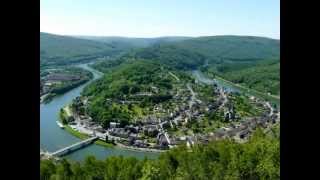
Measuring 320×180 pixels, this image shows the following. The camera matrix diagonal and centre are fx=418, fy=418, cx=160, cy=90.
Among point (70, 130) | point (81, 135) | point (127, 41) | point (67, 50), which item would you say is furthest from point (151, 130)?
point (127, 41)

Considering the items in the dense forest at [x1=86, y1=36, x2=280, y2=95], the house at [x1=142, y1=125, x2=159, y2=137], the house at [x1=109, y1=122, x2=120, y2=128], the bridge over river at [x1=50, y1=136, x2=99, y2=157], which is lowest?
the bridge over river at [x1=50, y1=136, x2=99, y2=157]

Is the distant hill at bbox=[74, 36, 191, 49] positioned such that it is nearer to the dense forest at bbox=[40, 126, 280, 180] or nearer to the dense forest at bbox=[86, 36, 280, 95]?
the dense forest at bbox=[86, 36, 280, 95]

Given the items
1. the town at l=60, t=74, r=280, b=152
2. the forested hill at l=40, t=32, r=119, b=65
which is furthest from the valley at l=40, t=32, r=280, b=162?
the forested hill at l=40, t=32, r=119, b=65

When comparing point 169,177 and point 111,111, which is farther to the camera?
point 111,111

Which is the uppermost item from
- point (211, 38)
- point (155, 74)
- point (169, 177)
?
point (211, 38)

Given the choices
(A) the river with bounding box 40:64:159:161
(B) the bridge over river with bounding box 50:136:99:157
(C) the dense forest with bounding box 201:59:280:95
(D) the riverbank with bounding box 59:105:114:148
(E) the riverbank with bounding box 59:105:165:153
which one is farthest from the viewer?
(C) the dense forest with bounding box 201:59:280:95

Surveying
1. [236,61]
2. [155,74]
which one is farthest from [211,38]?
[155,74]

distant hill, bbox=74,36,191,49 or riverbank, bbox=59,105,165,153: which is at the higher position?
distant hill, bbox=74,36,191,49
